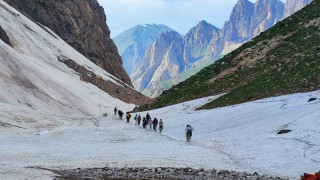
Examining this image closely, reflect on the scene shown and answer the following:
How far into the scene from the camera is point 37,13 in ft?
535

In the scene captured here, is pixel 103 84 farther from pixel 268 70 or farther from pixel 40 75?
pixel 268 70

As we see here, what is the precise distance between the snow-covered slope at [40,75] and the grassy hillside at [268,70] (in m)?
20.2

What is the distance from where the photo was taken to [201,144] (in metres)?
33.6

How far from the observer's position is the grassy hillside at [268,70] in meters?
50.0

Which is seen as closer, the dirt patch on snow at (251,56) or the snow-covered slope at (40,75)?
the dirt patch on snow at (251,56)

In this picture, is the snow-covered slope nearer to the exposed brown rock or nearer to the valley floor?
the exposed brown rock

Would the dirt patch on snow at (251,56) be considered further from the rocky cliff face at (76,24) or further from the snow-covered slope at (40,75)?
the rocky cliff face at (76,24)

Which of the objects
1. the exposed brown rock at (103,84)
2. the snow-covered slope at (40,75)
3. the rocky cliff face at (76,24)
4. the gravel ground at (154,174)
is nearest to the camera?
the gravel ground at (154,174)

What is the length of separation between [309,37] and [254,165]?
43.2 m

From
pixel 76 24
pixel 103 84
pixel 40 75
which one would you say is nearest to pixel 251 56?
pixel 40 75

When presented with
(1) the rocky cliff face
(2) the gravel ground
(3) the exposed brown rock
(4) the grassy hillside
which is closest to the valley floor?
(2) the gravel ground

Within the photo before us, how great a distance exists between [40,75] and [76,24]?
94450mm

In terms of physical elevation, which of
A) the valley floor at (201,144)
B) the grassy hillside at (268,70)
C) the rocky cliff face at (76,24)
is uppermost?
the rocky cliff face at (76,24)

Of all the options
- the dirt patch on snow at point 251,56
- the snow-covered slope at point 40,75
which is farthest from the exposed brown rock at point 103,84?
the dirt patch on snow at point 251,56
